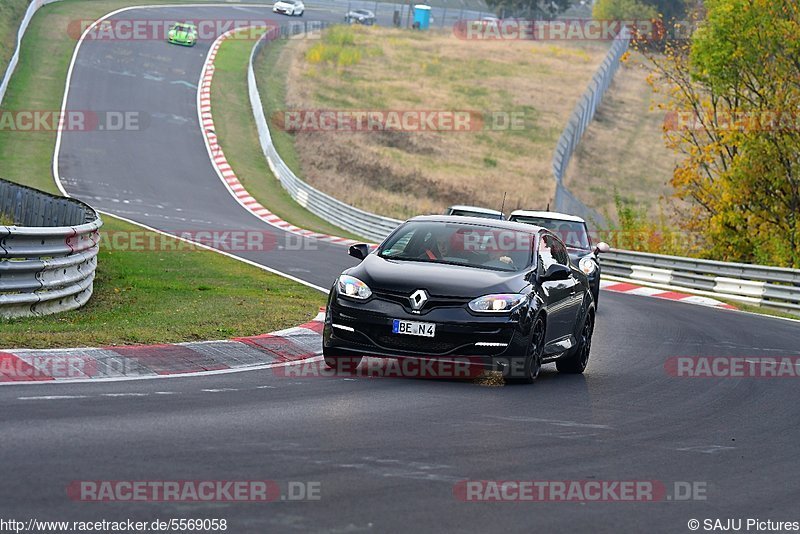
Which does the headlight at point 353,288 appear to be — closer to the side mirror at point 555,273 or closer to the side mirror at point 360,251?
the side mirror at point 360,251

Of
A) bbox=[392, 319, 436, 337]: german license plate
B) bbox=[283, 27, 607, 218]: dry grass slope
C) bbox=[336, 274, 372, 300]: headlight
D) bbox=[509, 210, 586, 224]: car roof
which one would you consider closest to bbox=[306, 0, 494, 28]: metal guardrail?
bbox=[283, 27, 607, 218]: dry grass slope

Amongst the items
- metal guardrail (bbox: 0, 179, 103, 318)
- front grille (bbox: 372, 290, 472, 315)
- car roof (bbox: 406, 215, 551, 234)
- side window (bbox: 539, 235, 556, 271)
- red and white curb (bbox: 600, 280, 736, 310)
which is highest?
car roof (bbox: 406, 215, 551, 234)

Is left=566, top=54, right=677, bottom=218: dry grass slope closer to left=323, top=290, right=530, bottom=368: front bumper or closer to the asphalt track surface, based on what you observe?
left=323, top=290, right=530, bottom=368: front bumper

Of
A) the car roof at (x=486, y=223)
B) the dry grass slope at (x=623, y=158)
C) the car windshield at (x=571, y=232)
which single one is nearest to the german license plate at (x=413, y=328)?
the car roof at (x=486, y=223)

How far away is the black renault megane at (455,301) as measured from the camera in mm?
11547

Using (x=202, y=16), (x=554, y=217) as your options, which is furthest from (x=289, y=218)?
(x=202, y=16)

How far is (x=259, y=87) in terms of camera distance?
58.2 m

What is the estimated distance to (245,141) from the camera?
49.3 m

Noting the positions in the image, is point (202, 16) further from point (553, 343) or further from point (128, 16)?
point (553, 343)

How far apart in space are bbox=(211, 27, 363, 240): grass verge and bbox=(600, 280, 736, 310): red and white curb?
9568mm

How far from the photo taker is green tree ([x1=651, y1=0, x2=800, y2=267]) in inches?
1247

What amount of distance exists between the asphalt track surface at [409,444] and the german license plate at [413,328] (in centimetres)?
46

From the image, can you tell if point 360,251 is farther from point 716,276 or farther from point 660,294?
point 716,276

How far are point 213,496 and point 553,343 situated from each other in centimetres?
672
